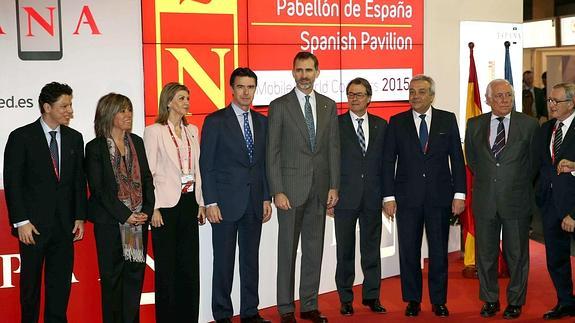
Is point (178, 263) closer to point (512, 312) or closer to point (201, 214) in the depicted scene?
point (201, 214)

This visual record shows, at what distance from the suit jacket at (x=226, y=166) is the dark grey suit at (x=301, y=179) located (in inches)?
6.9

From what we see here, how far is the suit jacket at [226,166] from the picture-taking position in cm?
514

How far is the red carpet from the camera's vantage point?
5625 millimetres

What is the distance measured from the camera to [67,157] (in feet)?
15.2

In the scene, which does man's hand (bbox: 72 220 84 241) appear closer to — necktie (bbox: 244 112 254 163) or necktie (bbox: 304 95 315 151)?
necktie (bbox: 244 112 254 163)

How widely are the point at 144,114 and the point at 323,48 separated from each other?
1758 mm

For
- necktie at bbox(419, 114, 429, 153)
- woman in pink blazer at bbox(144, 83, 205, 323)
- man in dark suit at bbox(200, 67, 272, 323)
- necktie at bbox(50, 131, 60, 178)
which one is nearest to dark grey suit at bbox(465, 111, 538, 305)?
necktie at bbox(419, 114, 429, 153)

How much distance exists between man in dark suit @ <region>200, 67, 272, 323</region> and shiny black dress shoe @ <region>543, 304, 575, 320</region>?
207 centimetres

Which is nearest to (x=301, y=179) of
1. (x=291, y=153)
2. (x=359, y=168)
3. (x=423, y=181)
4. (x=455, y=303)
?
(x=291, y=153)

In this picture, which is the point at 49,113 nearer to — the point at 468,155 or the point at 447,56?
the point at 468,155

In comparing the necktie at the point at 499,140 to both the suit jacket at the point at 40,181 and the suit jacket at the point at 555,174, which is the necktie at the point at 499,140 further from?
the suit jacket at the point at 40,181

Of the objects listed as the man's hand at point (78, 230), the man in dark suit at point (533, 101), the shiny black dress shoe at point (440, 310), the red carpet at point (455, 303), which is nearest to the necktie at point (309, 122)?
the red carpet at point (455, 303)

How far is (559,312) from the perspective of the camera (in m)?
5.56

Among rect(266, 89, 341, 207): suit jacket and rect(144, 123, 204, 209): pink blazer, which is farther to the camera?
rect(266, 89, 341, 207): suit jacket
